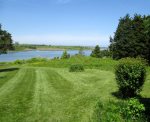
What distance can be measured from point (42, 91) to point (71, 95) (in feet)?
9.72

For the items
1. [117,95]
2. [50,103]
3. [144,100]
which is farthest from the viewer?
[117,95]

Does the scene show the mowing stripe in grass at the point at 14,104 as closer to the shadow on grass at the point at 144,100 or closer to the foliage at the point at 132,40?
the shadow on grass at the point at 144,100

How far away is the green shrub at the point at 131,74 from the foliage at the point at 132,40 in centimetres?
4207

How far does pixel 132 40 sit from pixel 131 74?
157ft

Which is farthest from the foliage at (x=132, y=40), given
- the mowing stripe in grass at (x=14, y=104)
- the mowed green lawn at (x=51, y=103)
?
the mowing stripe in grass at (x=14, y=104)

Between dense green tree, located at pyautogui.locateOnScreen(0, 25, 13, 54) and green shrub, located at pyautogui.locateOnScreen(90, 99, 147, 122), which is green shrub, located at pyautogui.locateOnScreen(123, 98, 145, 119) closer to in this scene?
green shrub, located at pyautogui.locateOnScreen(90, 99, 147, 122)

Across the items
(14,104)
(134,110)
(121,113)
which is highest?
(134,110)

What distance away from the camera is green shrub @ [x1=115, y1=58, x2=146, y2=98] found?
17.6 m

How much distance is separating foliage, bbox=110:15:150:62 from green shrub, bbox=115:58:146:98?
138ft

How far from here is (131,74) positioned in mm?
17625

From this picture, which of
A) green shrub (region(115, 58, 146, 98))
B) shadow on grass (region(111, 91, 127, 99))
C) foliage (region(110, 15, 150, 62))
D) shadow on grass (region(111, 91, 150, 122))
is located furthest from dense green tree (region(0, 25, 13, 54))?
green shrub (region(115, 58, 146, 98))

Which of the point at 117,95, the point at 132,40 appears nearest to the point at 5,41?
the point at 132,40

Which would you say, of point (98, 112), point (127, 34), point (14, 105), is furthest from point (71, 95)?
point (127, 34)

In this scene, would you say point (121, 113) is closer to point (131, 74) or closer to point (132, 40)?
point (131, 74)
